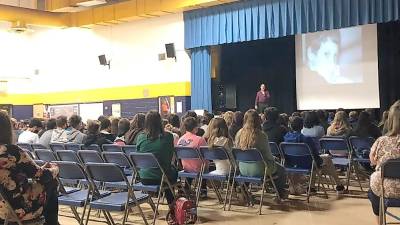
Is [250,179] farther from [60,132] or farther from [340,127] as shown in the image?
[60,132]

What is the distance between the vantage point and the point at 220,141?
20.5 ft

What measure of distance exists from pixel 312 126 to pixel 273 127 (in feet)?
2.67

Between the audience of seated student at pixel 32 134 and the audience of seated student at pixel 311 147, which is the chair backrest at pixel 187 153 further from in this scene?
the audience of seated student at pixel 32 134

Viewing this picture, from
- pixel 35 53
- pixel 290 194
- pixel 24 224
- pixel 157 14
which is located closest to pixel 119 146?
pixel 290 194

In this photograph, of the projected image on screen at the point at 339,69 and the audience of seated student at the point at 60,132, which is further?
the projected image on screen at the point at 339,69

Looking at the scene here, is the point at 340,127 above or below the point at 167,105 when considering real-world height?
below

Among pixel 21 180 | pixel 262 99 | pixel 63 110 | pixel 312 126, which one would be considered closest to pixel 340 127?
pixel 312 126

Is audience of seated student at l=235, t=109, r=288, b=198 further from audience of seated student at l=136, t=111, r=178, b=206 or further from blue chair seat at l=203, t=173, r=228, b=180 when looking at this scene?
audience of seated student at l=136, t=111, r=178, b=206

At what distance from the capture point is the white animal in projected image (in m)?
12.6

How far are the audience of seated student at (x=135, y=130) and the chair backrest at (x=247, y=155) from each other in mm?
1740

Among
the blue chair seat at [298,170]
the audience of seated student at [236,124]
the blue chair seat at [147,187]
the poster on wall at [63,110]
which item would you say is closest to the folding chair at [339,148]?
the blue chair seat at [298,170]

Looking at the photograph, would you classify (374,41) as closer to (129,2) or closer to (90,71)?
(129,2)

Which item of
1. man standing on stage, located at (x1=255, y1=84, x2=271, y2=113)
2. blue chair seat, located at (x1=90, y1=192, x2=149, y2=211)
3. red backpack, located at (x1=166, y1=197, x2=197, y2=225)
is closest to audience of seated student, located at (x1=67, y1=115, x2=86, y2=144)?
red backpack, located at (x1=166, y1=197, x2=197, y2=225)

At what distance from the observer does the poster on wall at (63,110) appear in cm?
1728
